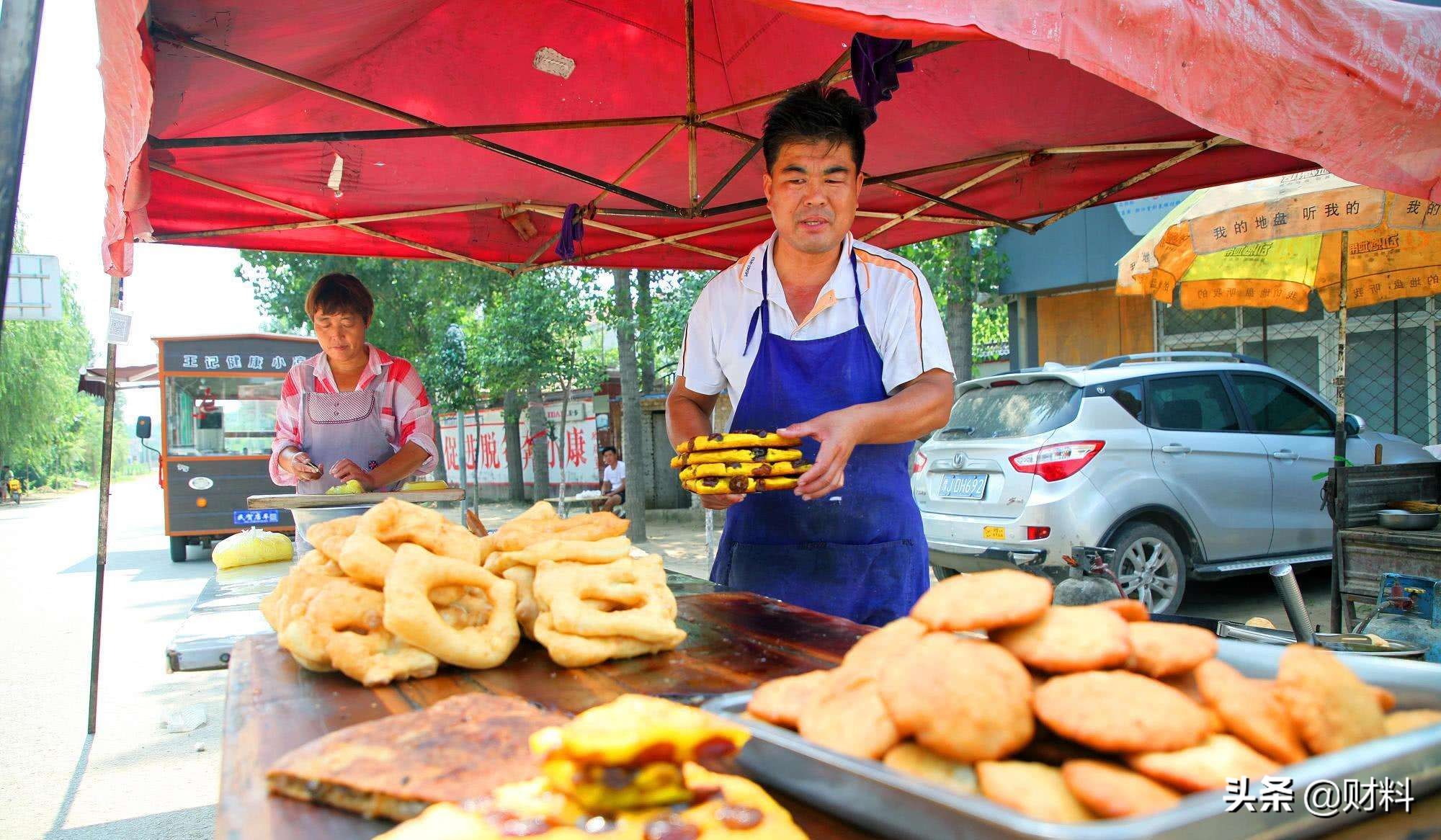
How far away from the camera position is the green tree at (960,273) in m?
10.5

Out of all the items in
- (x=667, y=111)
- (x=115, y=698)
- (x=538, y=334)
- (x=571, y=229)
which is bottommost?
(x=115, y=698)

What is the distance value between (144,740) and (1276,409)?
8.98m

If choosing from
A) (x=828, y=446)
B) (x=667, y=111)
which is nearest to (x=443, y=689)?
(x=828, y=446)

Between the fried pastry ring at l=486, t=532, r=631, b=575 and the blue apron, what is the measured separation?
999 millimetres

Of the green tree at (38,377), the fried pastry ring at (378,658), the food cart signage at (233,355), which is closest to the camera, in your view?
the fried pastry ring at (378,658)

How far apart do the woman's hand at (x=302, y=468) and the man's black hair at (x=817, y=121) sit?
8.95 feet

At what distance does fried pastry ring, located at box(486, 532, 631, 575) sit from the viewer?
1.72 meters

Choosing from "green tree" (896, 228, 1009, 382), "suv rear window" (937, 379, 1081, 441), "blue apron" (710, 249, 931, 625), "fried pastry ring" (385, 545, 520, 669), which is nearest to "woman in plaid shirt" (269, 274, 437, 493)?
"blue apron" (710, 249, 931, 625)

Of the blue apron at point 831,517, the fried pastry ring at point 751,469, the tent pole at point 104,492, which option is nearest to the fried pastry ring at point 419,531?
the fried pastry ring at point 751,469

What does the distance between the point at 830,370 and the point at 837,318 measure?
0.17m

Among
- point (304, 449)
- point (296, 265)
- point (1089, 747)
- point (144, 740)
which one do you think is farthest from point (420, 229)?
point (296, 265)

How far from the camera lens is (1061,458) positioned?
6.62 m

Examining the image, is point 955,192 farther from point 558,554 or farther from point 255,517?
point 255,517

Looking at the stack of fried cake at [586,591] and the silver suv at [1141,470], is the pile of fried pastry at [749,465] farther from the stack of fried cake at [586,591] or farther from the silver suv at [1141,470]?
the silver suv at [1141,470]
